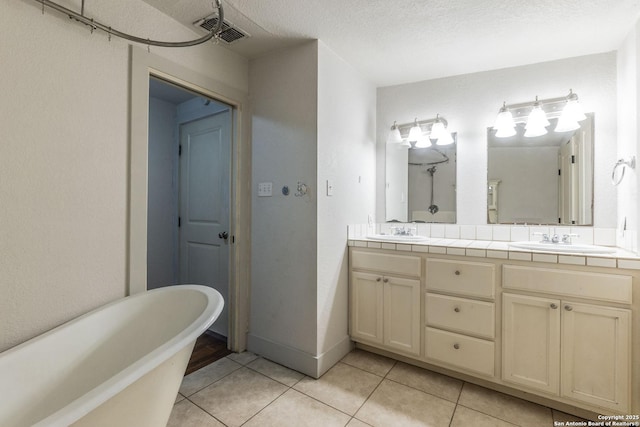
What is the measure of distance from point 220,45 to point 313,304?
1.99 meters

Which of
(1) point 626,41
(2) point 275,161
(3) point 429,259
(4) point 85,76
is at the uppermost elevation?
(1) point 626,41

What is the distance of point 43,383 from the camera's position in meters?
1.09

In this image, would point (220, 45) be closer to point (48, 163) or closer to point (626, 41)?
point (48, 163)

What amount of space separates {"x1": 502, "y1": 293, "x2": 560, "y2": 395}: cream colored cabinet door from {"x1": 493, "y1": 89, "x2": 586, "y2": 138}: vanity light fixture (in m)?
1.30

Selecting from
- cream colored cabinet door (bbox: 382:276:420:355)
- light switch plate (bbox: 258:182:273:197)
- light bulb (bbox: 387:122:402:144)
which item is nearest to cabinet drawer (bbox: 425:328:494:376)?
cream colored cabinet door (bbox: 382:276:420:355)

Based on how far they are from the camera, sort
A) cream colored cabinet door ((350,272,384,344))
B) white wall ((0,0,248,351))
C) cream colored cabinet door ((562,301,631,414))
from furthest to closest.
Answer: cream colored cabinet door ((350,272,384,344))
cream colored cabinet door ((562,301,631,414))
white wall ((0,0,248,351))

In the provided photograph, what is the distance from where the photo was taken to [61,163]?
52.4 inches

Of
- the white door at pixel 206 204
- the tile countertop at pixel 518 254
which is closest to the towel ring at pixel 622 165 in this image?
the tile countertop at pixel 518 254

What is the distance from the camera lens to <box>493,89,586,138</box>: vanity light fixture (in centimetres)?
203

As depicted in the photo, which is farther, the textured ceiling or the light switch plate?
the light switch plate

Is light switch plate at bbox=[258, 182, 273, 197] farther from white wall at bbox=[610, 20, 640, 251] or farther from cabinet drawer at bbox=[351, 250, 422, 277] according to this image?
white wall at bbox=[610, 20, 640, 251]

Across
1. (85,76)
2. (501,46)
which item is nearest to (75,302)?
(85,76)

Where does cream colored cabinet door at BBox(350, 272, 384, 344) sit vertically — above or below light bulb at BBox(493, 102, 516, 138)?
below

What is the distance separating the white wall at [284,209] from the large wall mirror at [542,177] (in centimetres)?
153
